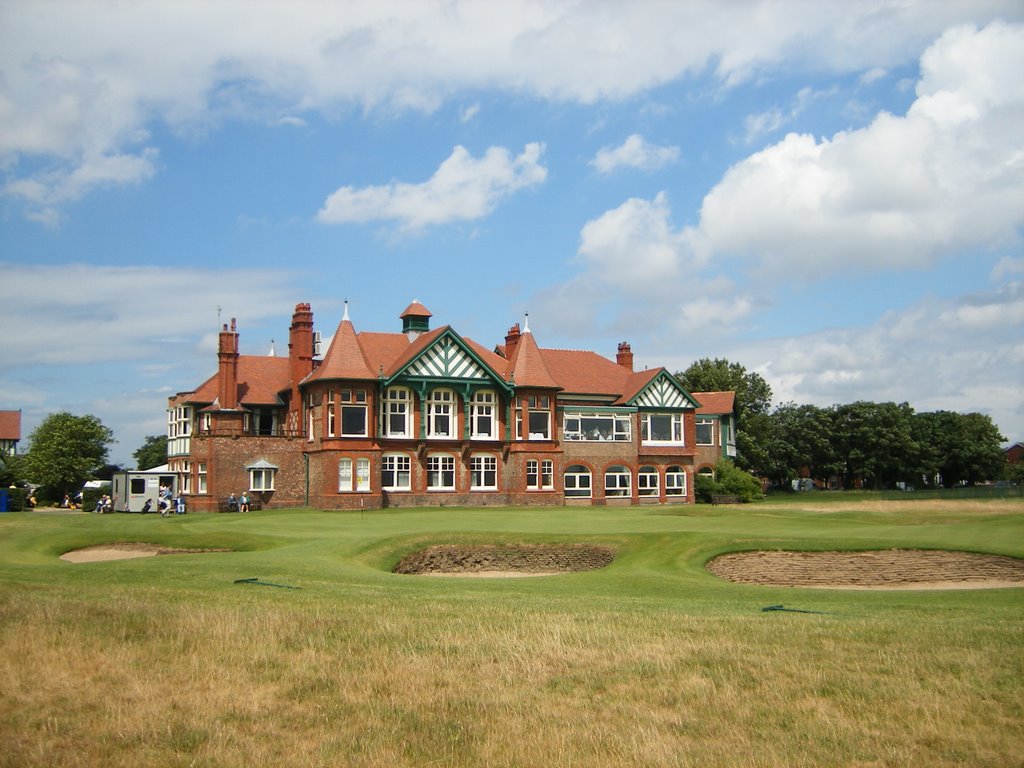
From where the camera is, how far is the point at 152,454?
98750 millimetres

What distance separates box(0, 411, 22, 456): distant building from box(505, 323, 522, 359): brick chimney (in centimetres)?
7936

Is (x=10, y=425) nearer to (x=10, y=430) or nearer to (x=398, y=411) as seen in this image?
(x=10, y=430)

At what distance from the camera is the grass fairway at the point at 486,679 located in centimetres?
1103

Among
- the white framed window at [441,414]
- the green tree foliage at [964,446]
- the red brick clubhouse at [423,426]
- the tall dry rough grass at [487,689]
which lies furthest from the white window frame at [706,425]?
the tall dry rough grass at [487,689]

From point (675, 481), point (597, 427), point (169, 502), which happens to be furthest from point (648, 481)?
point (169, 502)

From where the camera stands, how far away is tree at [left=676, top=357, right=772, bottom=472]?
274ft

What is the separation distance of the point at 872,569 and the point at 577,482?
33985 millimetres

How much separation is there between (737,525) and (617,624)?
22399mm

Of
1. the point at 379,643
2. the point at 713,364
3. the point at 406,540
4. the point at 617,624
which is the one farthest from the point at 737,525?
the point at 713,364

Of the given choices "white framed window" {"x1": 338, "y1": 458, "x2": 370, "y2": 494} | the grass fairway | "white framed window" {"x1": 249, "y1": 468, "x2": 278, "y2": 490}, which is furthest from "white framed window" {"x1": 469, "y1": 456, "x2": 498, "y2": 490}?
the grass fairway

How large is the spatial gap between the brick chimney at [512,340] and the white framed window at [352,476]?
13.3 meters

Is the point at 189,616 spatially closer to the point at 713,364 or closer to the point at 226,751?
the point at 226,751

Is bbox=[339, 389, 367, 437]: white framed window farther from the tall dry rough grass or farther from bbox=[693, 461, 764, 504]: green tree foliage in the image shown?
the tall dry rough grass

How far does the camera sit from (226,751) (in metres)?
10.9
